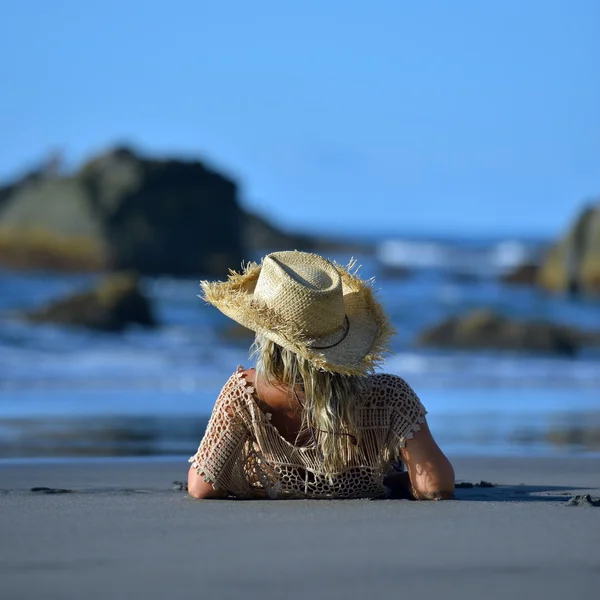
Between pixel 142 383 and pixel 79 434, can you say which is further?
pixel 142 383

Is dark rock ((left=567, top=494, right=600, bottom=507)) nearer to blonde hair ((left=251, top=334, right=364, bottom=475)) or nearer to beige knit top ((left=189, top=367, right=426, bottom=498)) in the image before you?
beige knit top ((left=189, top=367, right=426, bottom=498))

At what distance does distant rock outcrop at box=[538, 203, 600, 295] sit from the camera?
30.3 meters

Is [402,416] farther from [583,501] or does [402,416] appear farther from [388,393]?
[583,501]

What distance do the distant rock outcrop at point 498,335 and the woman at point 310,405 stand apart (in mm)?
13162

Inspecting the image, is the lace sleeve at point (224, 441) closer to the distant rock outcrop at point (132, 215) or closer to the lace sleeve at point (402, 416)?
the lace sleeve at point (402, 416)

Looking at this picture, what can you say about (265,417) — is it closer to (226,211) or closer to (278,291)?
(278,291)

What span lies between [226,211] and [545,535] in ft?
103

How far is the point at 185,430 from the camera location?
8344mm

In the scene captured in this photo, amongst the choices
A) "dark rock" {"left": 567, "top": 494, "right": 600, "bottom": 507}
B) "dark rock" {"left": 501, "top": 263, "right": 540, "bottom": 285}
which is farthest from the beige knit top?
"dark rock" {"left": 501, "top": 263, "right": 540, "bottom": 285}

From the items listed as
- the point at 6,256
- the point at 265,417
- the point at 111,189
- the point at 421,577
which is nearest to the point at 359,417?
the point at 265,417

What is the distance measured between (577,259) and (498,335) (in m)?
13.8

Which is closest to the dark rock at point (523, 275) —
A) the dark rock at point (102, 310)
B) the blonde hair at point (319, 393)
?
the dark rock at point (102, 310)

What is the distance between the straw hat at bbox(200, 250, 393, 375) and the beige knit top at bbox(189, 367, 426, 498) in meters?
0.20

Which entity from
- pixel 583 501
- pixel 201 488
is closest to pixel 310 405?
pixel 201 488
